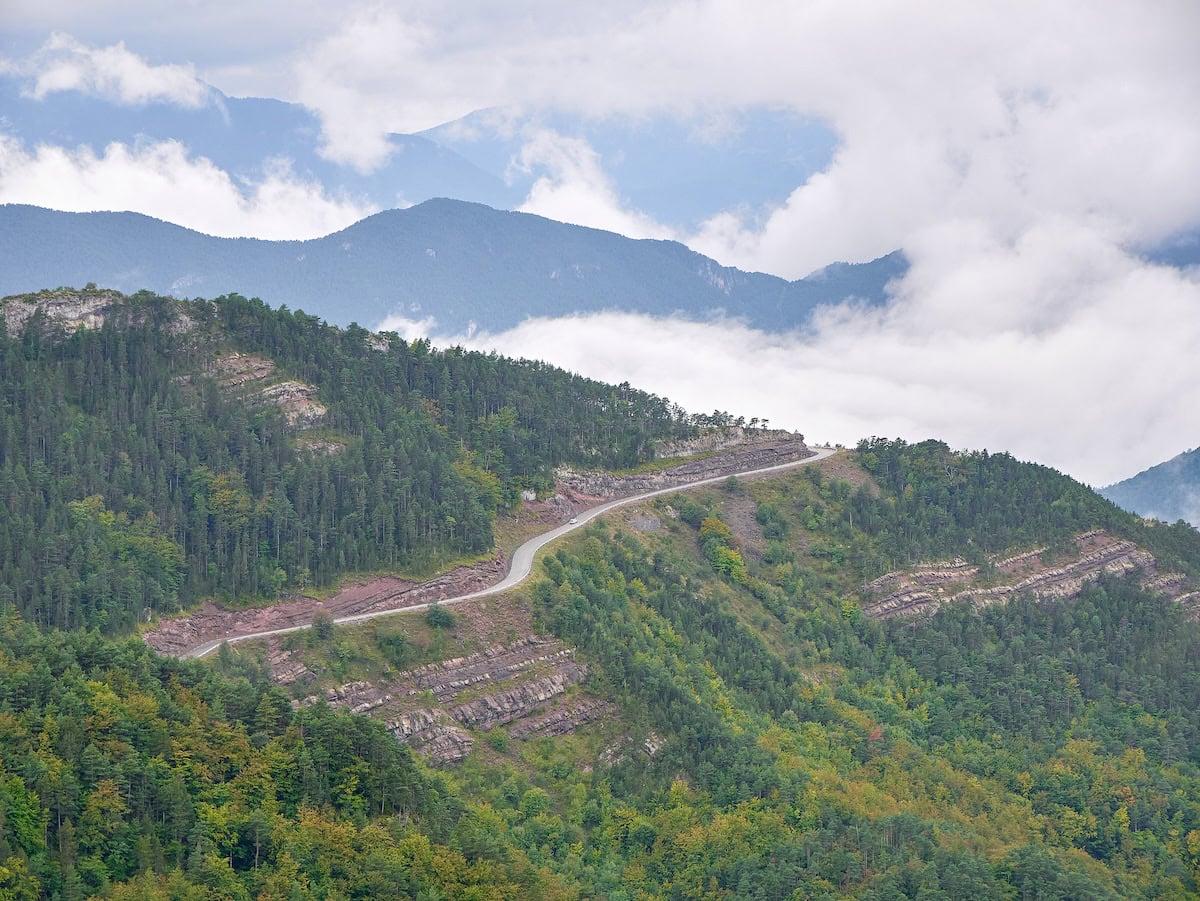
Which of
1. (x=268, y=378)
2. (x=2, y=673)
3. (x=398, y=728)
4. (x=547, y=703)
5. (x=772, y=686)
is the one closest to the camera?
(x=2, y=673)

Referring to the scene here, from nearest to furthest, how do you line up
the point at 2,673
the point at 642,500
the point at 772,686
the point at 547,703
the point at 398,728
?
1. the point at 2,673
2. the point at 398,728
3. the point at 547,703
4. the point at 772,686
5. the point at 642,500

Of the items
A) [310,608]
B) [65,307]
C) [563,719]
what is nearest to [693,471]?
[563,719]

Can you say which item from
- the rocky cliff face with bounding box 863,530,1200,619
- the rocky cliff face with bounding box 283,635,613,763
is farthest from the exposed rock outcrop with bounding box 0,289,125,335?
the rocky cliff face with bounding box 863,530,1200,619

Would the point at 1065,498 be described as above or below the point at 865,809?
above

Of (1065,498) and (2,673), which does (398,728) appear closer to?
(2,673)

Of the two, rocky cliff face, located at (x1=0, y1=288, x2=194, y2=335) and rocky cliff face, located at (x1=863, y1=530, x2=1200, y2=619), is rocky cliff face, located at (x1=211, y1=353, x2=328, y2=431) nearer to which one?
rocky cliff face, located at (x1=0, y1=288, x2=194, y2=335)

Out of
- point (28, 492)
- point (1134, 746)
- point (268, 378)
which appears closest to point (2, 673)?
point (28, 492)

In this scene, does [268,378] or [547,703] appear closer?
[547,703]

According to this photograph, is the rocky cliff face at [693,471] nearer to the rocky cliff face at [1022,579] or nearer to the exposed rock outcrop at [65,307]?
the rocky cliff face at [1022,579]

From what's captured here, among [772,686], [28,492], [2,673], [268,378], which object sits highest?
[268,378]
